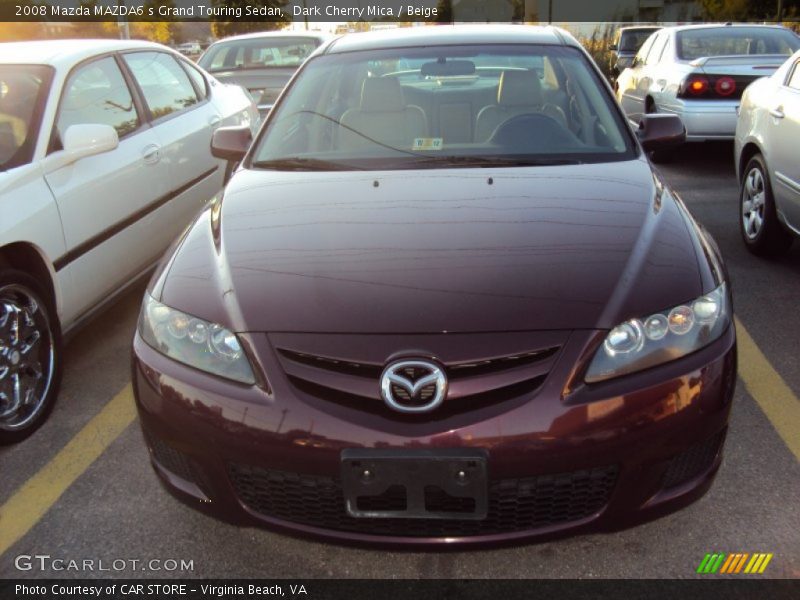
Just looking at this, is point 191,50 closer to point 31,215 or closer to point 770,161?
point 770,161

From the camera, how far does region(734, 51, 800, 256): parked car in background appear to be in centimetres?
445

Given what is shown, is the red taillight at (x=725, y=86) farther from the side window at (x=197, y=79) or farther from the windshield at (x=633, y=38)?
the windshield at (x=633, y=38)

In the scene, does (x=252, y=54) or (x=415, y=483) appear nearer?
(x=415, y=483)

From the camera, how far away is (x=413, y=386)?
1965 millimetres

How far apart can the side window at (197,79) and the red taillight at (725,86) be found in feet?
15.4

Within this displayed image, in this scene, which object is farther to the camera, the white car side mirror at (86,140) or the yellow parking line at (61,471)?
the white car side mirror at (86,140)

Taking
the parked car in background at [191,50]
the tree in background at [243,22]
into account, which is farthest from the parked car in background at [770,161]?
the parked car in background at [191,50]

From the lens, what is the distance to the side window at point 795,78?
4.67 m

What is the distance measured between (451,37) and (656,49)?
20.3 feet

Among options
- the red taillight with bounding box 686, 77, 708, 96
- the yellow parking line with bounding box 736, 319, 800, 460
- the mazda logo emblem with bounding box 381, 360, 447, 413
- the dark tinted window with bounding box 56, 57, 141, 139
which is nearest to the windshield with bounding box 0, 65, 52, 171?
the dark tinted window with bounding box 56, 57, 141, 139

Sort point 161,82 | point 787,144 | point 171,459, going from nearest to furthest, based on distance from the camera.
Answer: point 171,459
point 787,144
point 161,82

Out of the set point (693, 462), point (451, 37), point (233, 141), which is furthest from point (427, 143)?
point (693, 462)

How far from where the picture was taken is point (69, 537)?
251 cm
